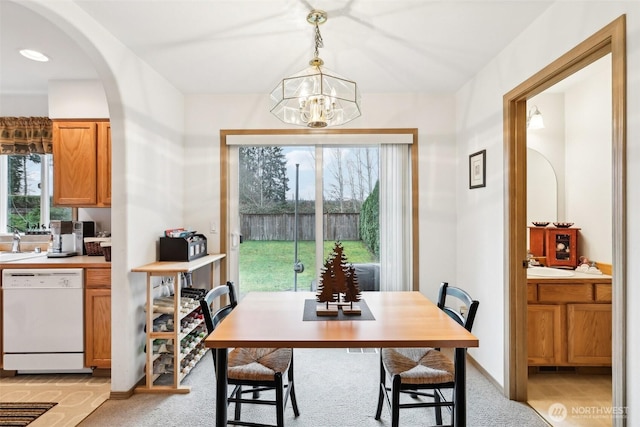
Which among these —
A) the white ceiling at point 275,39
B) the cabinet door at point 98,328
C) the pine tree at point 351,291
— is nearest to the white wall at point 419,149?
the white ceiling at point 275,39

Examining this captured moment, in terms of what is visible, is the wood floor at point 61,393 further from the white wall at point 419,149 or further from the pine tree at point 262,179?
the pine tree at point 262,179

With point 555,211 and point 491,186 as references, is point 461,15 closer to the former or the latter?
point 491,186

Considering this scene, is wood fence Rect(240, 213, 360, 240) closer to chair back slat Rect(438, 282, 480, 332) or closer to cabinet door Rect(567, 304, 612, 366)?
chair back slat Rect(438, 282, 480, 332)

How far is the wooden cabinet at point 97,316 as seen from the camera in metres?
2.74

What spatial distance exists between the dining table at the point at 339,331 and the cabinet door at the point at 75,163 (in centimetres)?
196

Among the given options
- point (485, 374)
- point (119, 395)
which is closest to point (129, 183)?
point (119, 395)

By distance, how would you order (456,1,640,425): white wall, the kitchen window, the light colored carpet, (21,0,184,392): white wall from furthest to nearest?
the kitchen window, (21,0,184,392): white wall, the light colored carpet, (456,1,640,425): white wall

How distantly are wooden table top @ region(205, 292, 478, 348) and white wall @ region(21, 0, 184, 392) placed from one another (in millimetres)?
1036

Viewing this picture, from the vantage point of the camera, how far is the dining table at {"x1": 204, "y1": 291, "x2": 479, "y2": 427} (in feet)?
4.95

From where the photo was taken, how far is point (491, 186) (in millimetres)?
2756

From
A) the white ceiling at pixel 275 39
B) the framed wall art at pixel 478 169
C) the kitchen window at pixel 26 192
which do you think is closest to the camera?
the white ceiling at pixel 275 39

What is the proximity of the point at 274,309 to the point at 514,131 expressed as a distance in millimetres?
2032

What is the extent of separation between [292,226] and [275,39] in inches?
70.9

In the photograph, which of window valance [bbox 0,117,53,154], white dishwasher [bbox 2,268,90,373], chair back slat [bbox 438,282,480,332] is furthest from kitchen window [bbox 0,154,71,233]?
chair back slat [bbox 438,282,480,332]
